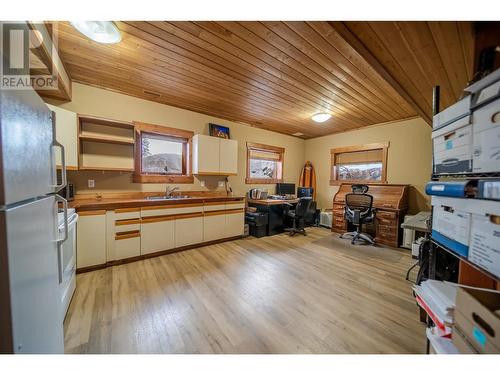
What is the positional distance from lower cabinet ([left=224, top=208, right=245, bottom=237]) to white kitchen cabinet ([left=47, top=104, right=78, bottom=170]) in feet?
7.70

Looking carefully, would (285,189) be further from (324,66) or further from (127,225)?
(127,225)

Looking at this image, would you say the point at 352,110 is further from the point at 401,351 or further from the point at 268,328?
the point at 268,328

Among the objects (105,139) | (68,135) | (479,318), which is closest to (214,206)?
(105,139)

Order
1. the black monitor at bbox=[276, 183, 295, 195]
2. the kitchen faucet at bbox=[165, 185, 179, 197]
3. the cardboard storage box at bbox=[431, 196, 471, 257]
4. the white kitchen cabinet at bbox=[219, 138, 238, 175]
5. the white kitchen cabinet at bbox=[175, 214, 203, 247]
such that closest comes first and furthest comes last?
the cardboard storage box at bbox=[431, 196, 471, 257] < the white kitchen cabinet at bbox=[175, 214, 203, 247] < the kitchen faucet at bbox=[165, 185, 179, 197] < the white kitchen cabinet at bbox=[219, 138, 238, 175] < the black monitor at bbox=[276, 183, 295, 195]

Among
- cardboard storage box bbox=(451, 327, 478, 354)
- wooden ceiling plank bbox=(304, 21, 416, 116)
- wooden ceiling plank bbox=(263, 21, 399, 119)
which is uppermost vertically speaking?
wooden ceiling plank bbox=(263, 21, 399, 119)

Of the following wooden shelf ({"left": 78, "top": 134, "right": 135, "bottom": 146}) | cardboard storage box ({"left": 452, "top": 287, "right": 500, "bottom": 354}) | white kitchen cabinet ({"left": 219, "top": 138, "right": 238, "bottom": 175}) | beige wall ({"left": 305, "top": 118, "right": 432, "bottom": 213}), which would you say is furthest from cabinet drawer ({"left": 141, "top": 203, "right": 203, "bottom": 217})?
beige wall ({"left": 305, "top": 118, "right": 432, "bottom": 213})

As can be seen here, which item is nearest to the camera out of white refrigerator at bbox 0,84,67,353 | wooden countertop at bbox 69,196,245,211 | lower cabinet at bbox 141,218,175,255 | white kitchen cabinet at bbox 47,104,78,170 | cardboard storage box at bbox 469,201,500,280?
white refrigerator at bbox 0,84,67,353

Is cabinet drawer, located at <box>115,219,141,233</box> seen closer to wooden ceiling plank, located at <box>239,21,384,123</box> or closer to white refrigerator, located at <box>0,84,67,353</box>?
white refrigerator, located at <box>0,84,67,353</box>

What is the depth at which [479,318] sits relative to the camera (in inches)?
28.6

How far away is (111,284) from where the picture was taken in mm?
2061

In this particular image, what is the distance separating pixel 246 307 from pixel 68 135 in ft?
9.29

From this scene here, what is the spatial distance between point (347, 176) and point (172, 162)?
4.14 m

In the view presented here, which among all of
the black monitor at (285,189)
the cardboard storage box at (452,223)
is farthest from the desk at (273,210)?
the cardboard storage box at (452,223)

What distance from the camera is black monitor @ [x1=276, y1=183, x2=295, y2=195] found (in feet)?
16.0
